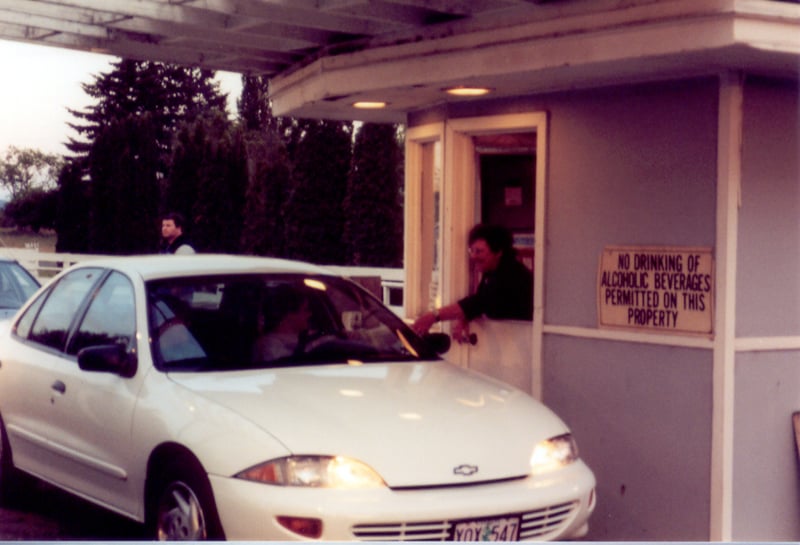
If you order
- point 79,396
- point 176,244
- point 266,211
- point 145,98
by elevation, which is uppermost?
point 145,98

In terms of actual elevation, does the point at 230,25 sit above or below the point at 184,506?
above

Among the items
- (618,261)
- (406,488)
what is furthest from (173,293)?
(618,261)

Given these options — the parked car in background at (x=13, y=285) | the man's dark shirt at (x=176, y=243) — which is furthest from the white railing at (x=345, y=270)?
the parked car in background at (x=13, y=285)

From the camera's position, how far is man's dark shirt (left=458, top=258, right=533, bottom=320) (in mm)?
7781

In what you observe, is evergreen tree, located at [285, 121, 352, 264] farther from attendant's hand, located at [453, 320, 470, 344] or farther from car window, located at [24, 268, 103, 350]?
car window, located at [24, 268, 103, 350]

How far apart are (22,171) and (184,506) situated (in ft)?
37.5

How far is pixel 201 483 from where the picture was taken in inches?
189

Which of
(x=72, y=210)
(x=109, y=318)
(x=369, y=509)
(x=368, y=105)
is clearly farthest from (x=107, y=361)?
(x=72, y=210)

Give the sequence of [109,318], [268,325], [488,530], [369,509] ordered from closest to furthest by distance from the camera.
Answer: [369,509] → [488,530] → [268,325] → [109,318]

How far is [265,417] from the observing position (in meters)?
4.82

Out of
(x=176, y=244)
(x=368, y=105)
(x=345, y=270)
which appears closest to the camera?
(x=368, y=105)

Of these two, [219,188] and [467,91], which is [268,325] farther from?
[219,188]

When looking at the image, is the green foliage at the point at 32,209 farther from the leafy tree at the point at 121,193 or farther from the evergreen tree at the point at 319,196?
the evergreen tree at the point at 319,196

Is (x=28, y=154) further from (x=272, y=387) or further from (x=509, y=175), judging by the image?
(x=272, y=387)
